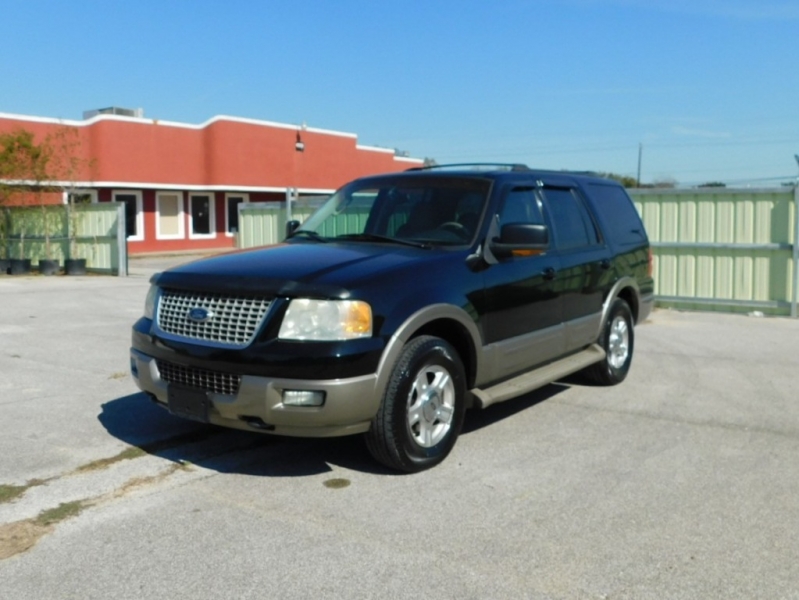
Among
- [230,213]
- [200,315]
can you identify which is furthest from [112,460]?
[230,213]

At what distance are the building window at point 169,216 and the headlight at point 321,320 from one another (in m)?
30.6

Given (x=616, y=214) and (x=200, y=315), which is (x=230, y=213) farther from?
(x=200, y=315)

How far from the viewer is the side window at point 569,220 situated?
721 cm

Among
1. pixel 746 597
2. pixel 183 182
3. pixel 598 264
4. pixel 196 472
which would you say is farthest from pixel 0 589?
pixel 183 182

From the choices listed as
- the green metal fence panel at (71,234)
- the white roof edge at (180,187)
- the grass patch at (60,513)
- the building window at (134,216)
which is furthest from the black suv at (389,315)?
the building window at (134,216)

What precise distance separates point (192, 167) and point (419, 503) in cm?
3139

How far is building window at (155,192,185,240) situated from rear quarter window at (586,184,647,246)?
28.0 meters

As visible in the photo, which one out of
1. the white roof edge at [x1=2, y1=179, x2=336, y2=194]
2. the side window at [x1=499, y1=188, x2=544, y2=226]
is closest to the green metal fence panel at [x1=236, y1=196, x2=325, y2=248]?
the white roof edge at [x1=2, y1=179, x2=336, y2=194]

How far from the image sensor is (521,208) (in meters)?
6.77

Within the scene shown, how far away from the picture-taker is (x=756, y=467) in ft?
18.6

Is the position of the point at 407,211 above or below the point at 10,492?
above

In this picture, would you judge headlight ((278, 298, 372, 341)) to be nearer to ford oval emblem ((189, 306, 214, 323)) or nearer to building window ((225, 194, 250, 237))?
ford oval emblem ((189, 306, 214, 323))

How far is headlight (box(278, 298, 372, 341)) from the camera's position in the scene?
197 inches

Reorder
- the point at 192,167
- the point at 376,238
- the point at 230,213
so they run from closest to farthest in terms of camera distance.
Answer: the point at 376,238, the point at 192,167, the point at 230,213
